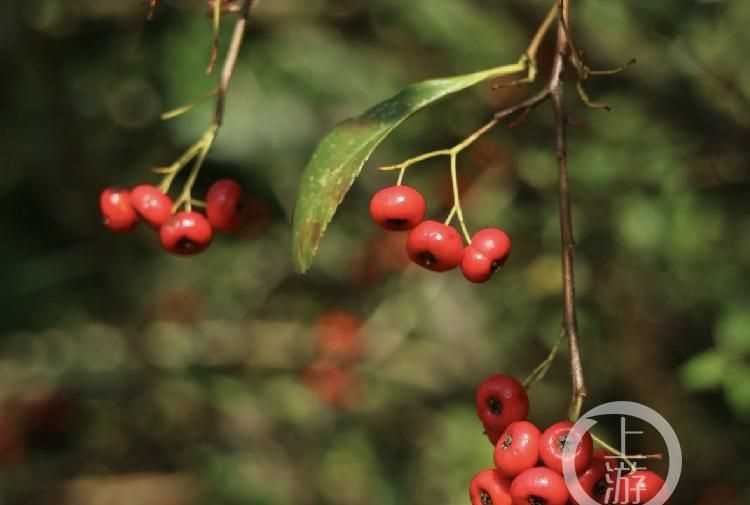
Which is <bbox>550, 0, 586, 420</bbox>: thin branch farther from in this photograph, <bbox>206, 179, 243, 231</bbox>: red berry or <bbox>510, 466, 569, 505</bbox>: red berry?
<bbox>206, 179, 243, 231</bbox>: red berry

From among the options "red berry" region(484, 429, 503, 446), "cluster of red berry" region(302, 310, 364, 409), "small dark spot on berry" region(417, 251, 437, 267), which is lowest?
"cluster of red berry" region(302, 310, 364, 409)

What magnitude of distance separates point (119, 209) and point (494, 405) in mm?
1054

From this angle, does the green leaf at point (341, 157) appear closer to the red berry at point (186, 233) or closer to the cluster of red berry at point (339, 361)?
the red berry at point (186, 233)

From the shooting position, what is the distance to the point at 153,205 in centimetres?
240

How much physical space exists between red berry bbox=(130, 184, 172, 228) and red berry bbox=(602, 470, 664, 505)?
1.16 meters

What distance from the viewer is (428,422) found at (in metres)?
5.41

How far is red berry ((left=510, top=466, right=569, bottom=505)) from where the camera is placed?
1.71m

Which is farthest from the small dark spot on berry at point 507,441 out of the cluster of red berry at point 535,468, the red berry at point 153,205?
the red berry at point 153,205

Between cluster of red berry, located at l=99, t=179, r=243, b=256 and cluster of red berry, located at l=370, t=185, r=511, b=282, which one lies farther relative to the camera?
cluster of red berry, located at l=99, t=179, r=243, b=256

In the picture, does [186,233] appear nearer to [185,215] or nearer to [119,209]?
[185,215]

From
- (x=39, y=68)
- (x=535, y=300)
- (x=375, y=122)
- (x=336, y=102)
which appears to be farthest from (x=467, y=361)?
(x=375, y=122)

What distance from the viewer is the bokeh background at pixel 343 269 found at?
161 inches

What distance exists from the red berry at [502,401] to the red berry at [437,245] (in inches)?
9.6

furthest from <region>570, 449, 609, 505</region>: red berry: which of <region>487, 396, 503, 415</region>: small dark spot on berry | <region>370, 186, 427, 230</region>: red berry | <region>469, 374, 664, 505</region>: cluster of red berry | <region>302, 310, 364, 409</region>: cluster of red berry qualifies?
<region>302, 310, 364, 409</region>: cluster of red berry
